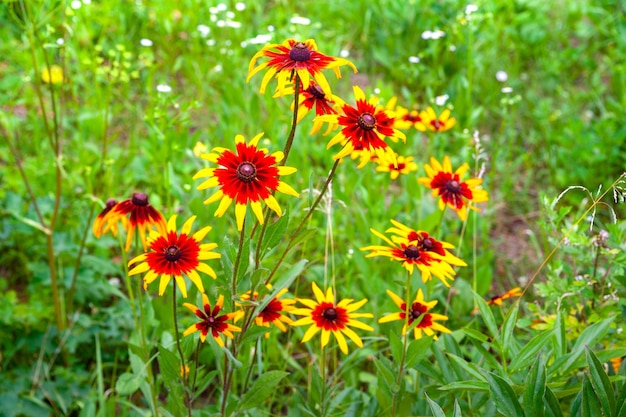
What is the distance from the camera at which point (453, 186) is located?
166cm

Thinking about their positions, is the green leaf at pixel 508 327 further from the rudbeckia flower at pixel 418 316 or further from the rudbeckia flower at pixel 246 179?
the rudbeckia flower at pixel 246 179

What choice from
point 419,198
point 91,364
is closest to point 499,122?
point 419,198

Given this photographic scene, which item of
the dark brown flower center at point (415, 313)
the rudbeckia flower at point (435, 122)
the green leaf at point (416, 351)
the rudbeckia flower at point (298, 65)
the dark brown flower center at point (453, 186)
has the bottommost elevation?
the green leaf at point (416, 351)

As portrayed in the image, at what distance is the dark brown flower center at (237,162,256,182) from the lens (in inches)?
45.5

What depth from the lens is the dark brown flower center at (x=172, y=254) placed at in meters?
1.24

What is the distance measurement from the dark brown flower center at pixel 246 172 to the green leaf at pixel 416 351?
51cm

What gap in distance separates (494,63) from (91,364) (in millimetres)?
2440

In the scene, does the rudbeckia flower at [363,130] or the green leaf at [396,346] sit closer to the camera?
the rudbeckia flower at [363,130]

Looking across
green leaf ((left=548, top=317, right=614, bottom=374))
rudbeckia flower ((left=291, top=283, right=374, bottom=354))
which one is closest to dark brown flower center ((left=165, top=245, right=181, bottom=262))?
rudbeckia flower ((left=291, top=283, right=374, bottom=354))

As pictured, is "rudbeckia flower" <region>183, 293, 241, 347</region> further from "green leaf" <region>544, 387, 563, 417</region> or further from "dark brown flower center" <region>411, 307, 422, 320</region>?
"green leaf" <region>544, 387, 563, 417</region>

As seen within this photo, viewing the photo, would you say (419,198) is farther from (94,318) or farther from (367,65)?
(367,65)

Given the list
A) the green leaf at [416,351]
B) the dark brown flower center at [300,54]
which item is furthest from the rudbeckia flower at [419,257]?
the dark brown flower center at [300,54]

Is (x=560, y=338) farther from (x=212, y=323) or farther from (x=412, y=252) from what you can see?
(x=212, y=323)

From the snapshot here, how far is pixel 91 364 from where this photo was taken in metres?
2.11
